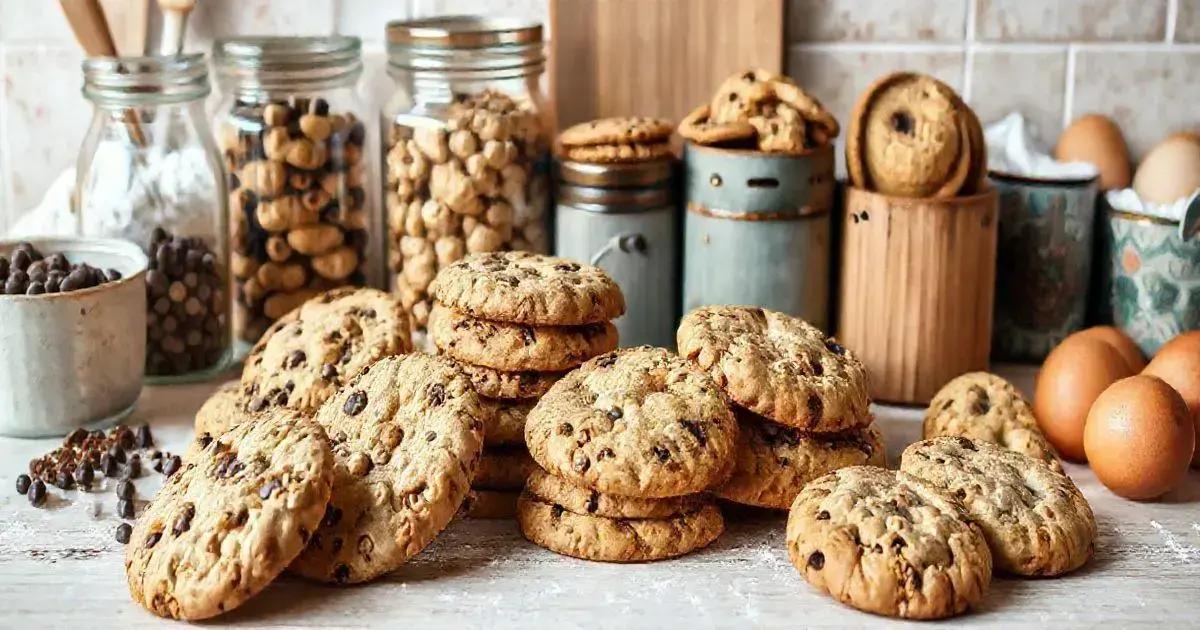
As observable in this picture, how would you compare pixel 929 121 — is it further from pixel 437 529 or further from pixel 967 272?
pixel 437 529

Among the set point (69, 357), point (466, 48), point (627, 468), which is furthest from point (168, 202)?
point (627, 468)

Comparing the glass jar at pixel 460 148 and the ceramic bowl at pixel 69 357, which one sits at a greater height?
the glass jar at pixel 460 148

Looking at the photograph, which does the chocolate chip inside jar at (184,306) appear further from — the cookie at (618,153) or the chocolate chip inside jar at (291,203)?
the cookie at (618,153)

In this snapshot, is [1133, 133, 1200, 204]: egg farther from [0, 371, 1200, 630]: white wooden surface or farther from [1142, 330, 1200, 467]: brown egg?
[0, 371, 1200, 630]: white wooden surface

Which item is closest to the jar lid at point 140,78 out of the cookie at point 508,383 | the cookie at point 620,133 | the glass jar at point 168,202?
the glass jar at point 168,202

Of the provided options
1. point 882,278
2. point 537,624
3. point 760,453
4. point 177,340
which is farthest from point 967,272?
→ point 177,340

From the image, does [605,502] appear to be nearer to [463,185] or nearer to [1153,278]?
[463,185]

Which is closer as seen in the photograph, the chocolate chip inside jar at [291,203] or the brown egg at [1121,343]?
the brown egg at [1121,343]
